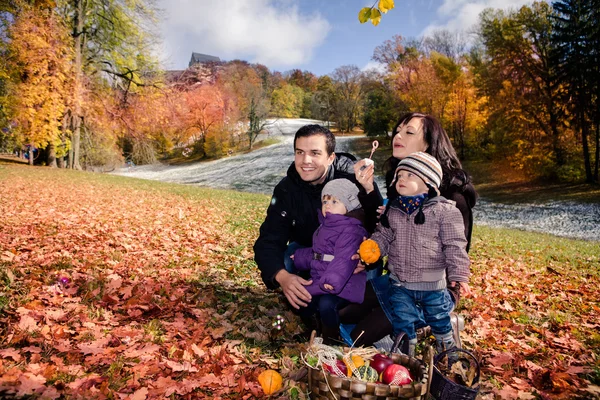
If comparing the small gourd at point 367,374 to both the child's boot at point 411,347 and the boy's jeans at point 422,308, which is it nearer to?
the child's boot at point 411,347

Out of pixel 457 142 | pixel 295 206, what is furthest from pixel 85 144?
pixel 457 142

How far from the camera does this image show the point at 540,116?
24891mm

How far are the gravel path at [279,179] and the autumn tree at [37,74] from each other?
1214 centimetres

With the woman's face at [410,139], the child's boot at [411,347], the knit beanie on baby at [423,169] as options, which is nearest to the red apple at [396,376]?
the child's boot at [411,347]

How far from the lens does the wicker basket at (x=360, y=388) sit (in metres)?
2.07

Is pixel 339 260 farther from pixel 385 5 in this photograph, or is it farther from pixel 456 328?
pixel 385 5

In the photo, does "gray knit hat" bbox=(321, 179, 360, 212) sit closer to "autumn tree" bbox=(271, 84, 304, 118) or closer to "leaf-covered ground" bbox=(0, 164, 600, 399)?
"leaf-covered ground" bbox=(0, 164, 600, 399)

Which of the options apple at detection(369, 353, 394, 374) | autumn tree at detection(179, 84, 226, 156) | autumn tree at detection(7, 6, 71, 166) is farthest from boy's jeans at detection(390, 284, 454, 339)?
autumn tree at detection(179, 84, 226, 156)

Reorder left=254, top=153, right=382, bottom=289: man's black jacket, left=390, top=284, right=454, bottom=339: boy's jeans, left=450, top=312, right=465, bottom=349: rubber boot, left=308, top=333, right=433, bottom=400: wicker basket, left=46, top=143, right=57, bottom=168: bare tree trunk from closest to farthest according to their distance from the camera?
1. left=308, top=333, right=433, bottom=400: wicker basket
2. left=390, top=284, right=454, bottom=339: boy's jeans
3. left=450, top=312, right=465, bottom=349: rubber boot
4. left=254, top=153, right=382, bottom=289: man's black jacket
5. left=46, top=143, right=57, bottom=168: bare tree trunk

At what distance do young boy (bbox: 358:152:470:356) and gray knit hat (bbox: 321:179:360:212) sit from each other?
1.33ft

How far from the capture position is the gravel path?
15.6m

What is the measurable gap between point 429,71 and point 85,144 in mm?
29419

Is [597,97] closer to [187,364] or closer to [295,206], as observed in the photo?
[295,206]

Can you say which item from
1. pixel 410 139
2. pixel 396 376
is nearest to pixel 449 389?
pixel 396 376
